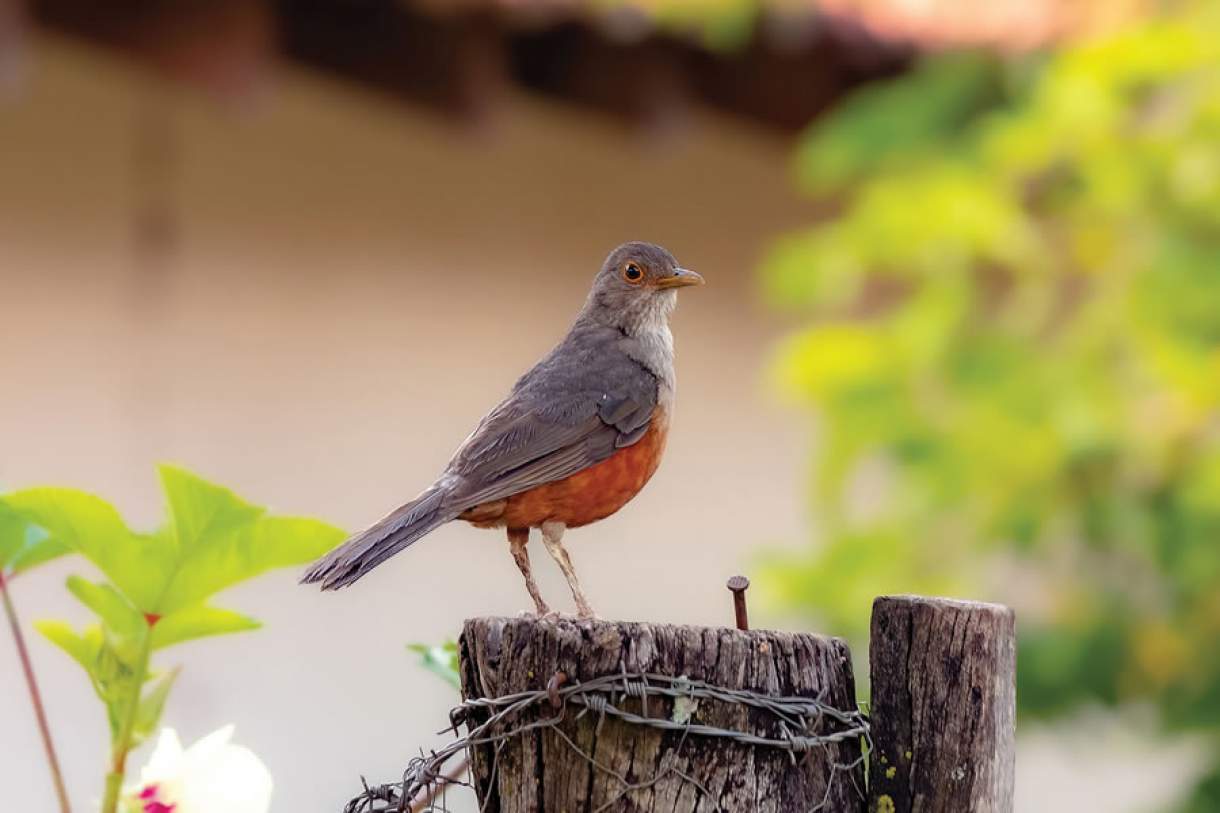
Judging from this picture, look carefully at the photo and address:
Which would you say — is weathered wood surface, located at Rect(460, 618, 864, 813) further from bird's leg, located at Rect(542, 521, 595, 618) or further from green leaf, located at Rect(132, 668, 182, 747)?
bird's leg, located at Rect(542, 521, 595, 618)

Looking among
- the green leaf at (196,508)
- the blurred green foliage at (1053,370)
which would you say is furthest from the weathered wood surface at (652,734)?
the blurred green foliage at (1053,370)

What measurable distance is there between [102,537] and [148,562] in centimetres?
7

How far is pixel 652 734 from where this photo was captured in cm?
234

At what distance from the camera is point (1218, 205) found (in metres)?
5.35

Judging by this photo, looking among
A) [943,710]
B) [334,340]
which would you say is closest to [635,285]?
[943,710]

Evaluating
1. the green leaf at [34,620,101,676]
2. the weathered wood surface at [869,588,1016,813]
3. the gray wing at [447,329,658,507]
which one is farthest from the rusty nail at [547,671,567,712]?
the gray wing at [447,329,658,507]

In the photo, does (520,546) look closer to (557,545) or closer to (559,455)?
(557,545)

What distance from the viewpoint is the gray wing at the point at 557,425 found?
10.4 ft

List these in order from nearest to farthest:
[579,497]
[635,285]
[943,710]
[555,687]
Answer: [555,687], [943,710], [579,497], [635,285]

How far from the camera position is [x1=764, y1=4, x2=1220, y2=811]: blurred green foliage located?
549 cm

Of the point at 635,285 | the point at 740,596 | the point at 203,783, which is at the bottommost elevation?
the point at 203,783

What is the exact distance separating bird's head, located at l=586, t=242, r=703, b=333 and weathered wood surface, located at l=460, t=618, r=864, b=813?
4.75 ft

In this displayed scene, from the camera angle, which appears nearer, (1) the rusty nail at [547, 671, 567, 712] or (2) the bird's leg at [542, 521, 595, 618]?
(1) the rusty nail at [547, 671, 567, 712]

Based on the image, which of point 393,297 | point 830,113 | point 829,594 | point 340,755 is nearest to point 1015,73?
point 830,113
